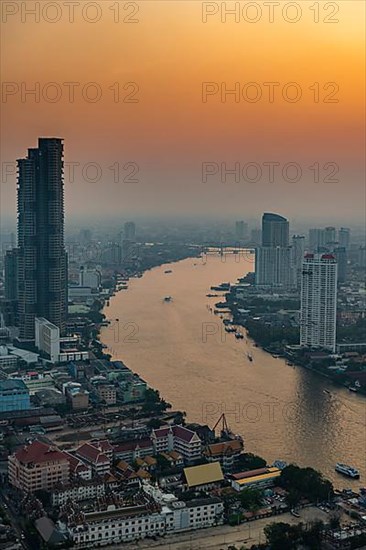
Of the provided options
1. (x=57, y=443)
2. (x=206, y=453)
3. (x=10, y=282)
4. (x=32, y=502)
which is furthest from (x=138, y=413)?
(x=10, y=282)

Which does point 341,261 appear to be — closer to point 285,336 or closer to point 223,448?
point 285,336

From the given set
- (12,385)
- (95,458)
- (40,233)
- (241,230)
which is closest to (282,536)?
(95,458)

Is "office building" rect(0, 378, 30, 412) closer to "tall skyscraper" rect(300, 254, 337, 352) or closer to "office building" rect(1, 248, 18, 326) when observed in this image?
"office building" rect(1, 248, 18, 326)

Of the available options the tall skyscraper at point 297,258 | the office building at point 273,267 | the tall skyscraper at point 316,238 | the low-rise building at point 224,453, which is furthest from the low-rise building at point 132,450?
the tall skyscraper at point 316,238

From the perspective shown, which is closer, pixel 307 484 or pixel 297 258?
pixel 307 484

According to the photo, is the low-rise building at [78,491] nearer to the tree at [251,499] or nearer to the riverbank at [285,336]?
the tree at [251,499]
